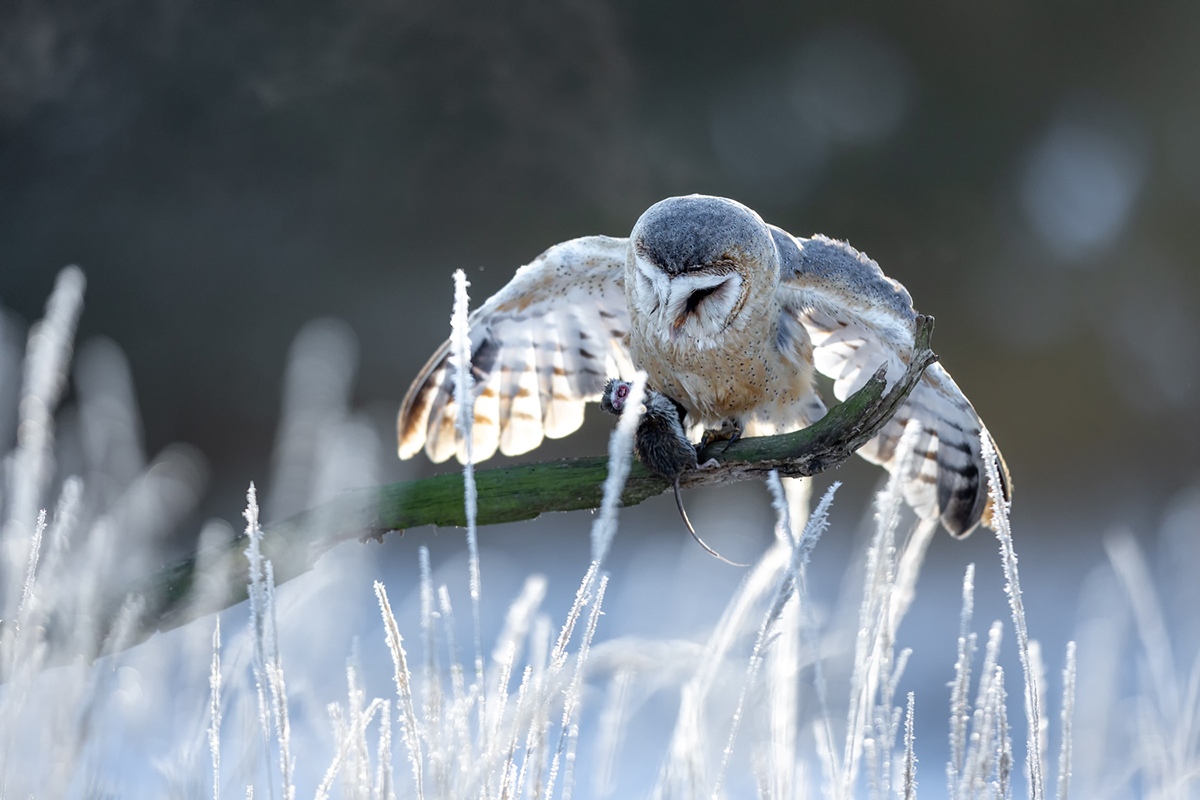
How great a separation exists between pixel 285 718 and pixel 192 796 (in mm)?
120

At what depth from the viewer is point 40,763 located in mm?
994

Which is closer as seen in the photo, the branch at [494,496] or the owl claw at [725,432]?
the branch at [494,496]

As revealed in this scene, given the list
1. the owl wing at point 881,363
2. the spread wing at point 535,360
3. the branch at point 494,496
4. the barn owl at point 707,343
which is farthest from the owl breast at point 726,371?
the spread wing at point 535,360

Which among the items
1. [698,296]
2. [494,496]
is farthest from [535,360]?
[494,496]

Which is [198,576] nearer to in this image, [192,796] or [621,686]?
[192,796]

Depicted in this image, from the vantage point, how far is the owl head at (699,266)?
167cm

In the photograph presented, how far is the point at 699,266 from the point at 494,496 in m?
0.63

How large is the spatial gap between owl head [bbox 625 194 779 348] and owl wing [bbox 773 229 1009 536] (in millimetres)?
150

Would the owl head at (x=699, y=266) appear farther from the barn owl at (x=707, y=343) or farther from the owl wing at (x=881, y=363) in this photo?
the owl wing at (x=881, y=363)

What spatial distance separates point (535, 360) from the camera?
2512 mm

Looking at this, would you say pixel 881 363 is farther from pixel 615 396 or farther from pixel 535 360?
pixel 535 360

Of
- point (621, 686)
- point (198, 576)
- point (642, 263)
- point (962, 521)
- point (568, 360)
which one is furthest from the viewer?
point (568, 360)

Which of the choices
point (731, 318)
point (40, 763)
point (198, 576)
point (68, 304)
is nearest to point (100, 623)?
point (198, 576)

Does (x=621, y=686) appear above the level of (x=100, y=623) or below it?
below
